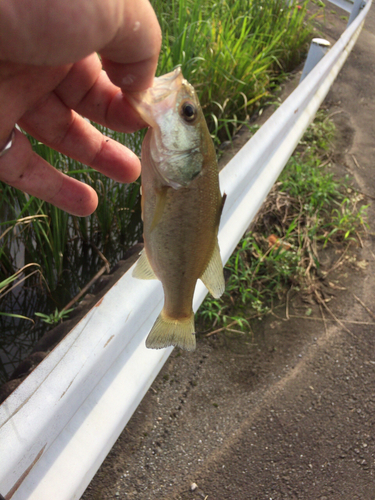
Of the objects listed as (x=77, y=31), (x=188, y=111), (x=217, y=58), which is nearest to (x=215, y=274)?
(x=188, y=111)

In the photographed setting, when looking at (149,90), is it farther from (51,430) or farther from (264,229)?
(264,229)

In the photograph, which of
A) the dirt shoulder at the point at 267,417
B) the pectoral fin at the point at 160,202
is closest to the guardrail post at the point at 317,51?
the dirt shoulder at the point at 267,417

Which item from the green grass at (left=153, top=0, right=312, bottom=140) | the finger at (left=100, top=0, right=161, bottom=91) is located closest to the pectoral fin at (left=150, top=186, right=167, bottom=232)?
the finger at (left=100, top=0, right=161, bottom=91)

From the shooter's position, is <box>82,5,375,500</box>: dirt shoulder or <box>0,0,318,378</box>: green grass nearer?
<box>82,5,375,500</box>: dirt shoulder

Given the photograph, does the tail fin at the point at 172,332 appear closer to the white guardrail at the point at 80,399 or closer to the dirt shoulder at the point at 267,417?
the white guardrail at the point at 80,399

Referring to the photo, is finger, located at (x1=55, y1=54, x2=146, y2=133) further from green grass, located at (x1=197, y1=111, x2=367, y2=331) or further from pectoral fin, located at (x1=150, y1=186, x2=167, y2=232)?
green grass, located at (x1=197, y1=111, x2=367, y2=331)

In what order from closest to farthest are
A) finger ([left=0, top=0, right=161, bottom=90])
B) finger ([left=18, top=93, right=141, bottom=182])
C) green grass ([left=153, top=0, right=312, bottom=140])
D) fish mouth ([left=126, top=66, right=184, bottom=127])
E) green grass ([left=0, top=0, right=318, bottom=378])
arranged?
finger ([left=0, top=0, right=161, bottom=90]) < fish mouth ([left=126, top=66, right=184, bottom=127]) < finger ([left=18, top=93, right=141, bottom=182]) < green grass ([left=0, top=0, right=318, bottom=378]) < green grass ([left=153, top=0, right=312, bottom=140])

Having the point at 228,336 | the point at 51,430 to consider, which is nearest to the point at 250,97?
the point at 228,336

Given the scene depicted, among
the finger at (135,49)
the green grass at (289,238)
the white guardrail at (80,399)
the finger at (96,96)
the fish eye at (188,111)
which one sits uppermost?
the finger at (135,49)
